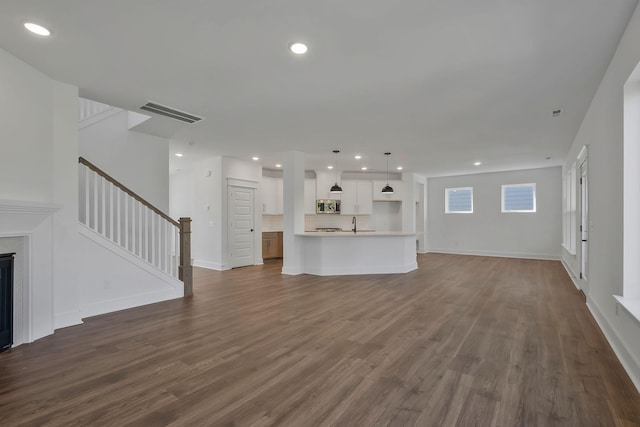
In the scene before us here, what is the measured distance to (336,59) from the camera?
3.06 metres

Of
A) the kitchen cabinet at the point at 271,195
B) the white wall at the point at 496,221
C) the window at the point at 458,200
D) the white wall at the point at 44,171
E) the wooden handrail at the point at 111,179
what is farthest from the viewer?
the window at the point at 458,200

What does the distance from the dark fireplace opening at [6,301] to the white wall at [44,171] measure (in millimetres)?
177

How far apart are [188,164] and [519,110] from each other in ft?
25.6

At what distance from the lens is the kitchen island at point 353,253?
6863mm

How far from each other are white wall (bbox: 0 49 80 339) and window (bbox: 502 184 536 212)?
10796mm

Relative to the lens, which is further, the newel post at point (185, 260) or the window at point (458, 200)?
the window at point (458, 200)

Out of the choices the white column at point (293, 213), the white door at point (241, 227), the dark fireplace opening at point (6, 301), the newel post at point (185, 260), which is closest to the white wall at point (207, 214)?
the white door at point (241, 227)

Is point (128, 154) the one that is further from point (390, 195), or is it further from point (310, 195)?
point (390, 195)

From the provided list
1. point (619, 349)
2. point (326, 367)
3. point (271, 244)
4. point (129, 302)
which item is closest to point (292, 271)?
point (271, 244)

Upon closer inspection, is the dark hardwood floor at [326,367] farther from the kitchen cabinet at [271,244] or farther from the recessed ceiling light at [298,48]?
the kitchen cabinet at [271,244]

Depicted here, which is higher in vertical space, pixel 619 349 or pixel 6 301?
pixel 6 301

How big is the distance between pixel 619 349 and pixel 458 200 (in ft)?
27.8

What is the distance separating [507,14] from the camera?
2379mm

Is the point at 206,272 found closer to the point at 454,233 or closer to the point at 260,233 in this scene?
the point at 260,233
